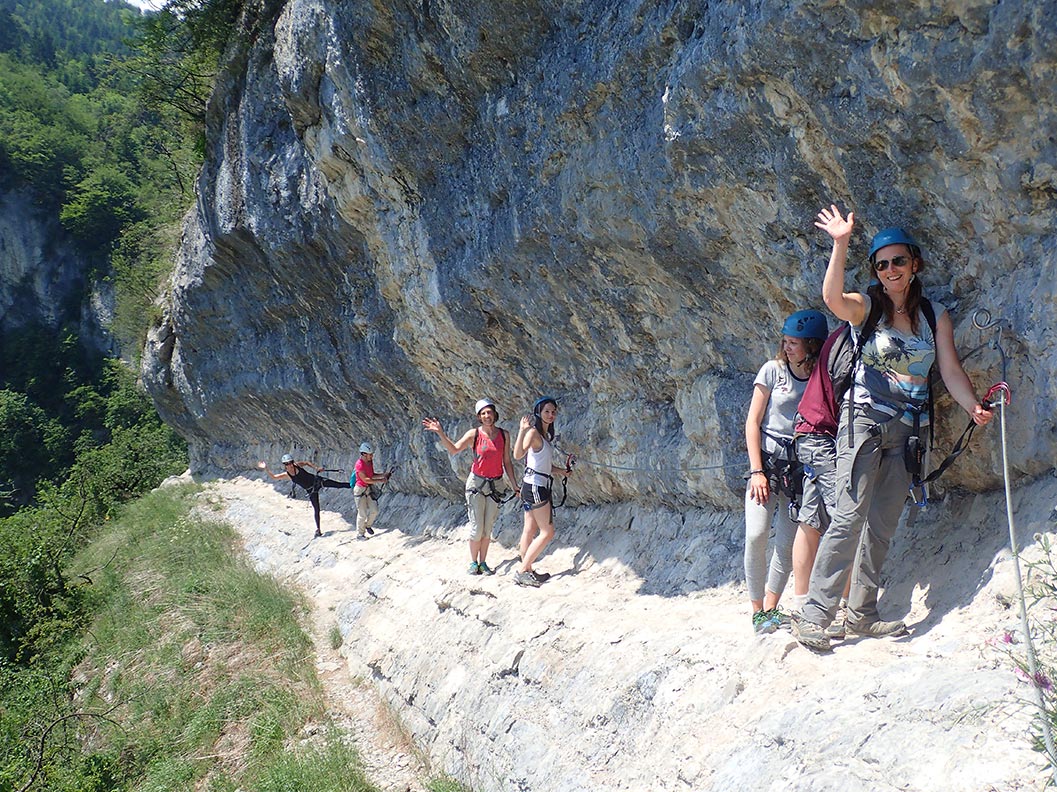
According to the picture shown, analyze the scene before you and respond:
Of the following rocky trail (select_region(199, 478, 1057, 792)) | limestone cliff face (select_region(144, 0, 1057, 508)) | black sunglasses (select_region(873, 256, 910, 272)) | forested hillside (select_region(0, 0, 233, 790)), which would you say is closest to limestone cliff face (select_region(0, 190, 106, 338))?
forested hillside (select_region(0, 0, 233, 790))

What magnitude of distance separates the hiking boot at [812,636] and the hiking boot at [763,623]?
285 mm

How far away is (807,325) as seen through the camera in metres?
4.01

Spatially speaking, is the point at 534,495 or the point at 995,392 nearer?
the point at 995,392

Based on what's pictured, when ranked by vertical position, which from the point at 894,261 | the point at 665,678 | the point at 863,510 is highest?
the point at 894,261

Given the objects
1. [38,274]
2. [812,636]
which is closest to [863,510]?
[812,636]

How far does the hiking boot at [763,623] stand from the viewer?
152 inches

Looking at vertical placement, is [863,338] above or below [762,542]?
above

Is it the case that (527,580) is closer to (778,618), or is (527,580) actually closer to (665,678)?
(665,678)

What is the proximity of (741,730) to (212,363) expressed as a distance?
55.1 feet

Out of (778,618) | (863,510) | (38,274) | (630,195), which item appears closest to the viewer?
(863,510)

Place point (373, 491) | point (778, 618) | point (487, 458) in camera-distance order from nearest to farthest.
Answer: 1. point (778, 618)
2. point (487, 458)
3. point (373, 491)

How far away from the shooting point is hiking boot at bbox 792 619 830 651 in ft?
11.5

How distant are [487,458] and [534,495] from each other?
87 centimetres

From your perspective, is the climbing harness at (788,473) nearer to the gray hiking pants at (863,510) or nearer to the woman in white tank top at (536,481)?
the gray hiking pants at (863,510)
